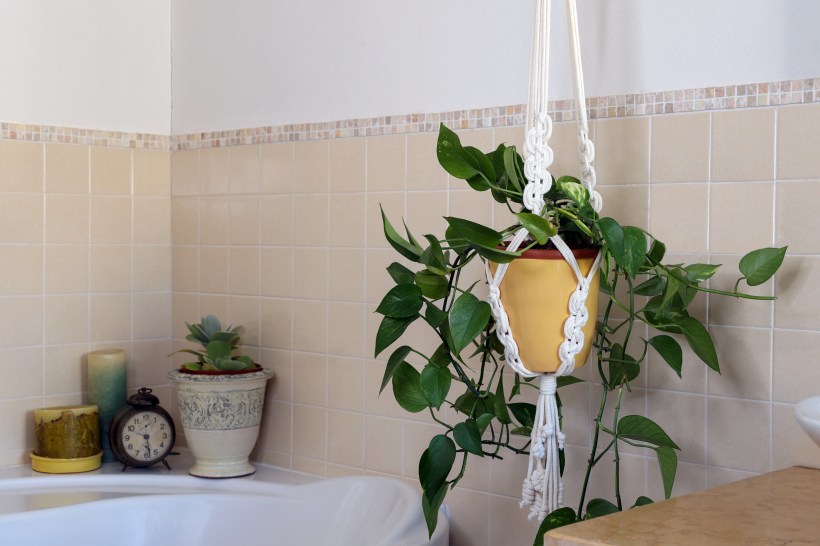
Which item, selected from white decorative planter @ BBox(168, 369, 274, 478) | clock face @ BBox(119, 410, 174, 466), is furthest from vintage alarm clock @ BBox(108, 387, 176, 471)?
white decorative planter @ BBox(168, 369, 274, 478)

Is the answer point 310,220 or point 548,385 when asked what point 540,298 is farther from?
point 310,220

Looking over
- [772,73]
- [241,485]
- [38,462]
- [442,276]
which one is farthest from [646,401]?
[38,462]

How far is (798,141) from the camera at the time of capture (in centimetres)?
177

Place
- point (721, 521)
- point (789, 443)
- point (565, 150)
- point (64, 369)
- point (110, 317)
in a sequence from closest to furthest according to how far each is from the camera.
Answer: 1. point (721, 521)
2. point (789, 443)
3. point (565, 150)
4. point (64, 369)
5. point (110, 317)

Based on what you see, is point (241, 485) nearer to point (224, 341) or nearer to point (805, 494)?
point (224, 341)

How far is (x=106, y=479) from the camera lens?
8.46 ft

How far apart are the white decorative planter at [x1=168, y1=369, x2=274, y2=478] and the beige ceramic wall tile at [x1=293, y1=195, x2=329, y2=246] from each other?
0.39 m

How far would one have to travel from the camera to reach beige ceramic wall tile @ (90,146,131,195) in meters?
2.86

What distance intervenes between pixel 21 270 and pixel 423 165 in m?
1.20

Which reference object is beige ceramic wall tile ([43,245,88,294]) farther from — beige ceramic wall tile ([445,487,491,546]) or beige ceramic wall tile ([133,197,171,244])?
beige ceramic wall tile ([445,487,491,546])

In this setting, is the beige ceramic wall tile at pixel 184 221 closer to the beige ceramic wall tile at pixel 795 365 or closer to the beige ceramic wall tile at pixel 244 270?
the beige ceramic wall tile at pixel 244 270

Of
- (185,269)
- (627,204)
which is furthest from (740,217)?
(185,269)

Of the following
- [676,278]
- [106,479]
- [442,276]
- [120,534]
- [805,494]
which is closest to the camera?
[805,494]

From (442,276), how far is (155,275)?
1.48 metres
